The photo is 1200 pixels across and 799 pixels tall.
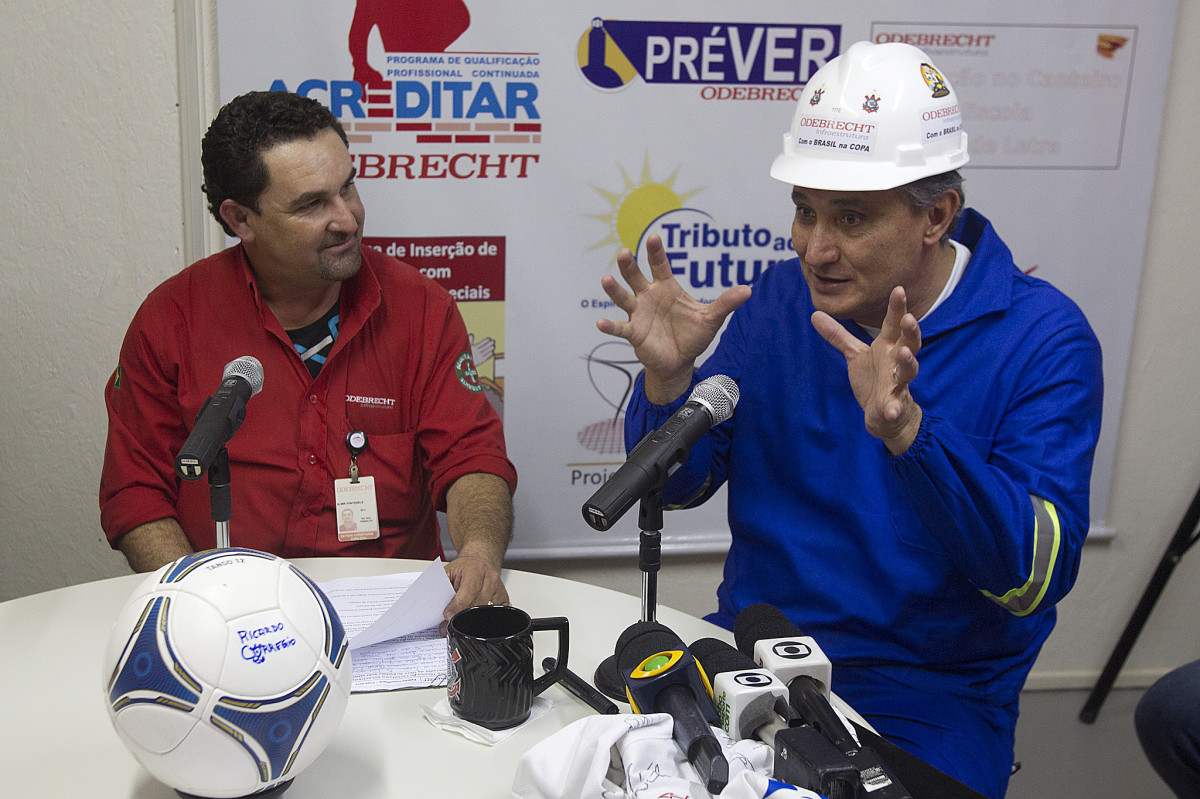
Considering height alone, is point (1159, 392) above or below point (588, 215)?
below

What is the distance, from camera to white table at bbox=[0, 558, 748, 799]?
3.60ft

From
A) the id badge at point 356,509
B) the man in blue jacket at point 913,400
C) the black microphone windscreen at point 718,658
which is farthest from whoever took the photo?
the id badge at point 356,509

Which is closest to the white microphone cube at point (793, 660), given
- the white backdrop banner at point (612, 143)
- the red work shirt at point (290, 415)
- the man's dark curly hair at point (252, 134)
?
the red work shirt at point (290, 415)

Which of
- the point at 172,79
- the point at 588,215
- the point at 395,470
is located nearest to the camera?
the point at 395,470

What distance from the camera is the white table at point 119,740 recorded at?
1.10m

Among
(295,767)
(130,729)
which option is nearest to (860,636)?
(295,767)

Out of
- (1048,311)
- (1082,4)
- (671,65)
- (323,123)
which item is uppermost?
(1082,4)

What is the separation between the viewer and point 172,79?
2.45 metres

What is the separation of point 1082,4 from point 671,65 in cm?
111

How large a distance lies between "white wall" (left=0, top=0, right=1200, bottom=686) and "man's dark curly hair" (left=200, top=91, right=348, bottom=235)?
0.49 meters

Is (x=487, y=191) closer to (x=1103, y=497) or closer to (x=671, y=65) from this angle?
(x=671, y=65)

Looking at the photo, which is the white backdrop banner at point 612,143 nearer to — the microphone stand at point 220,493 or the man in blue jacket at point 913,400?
the man in blue jacket at point 913,400

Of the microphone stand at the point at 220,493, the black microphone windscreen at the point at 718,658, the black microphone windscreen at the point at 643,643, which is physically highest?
the microphone stand at the point at 220,493

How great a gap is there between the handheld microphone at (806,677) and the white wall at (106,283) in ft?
5.15
